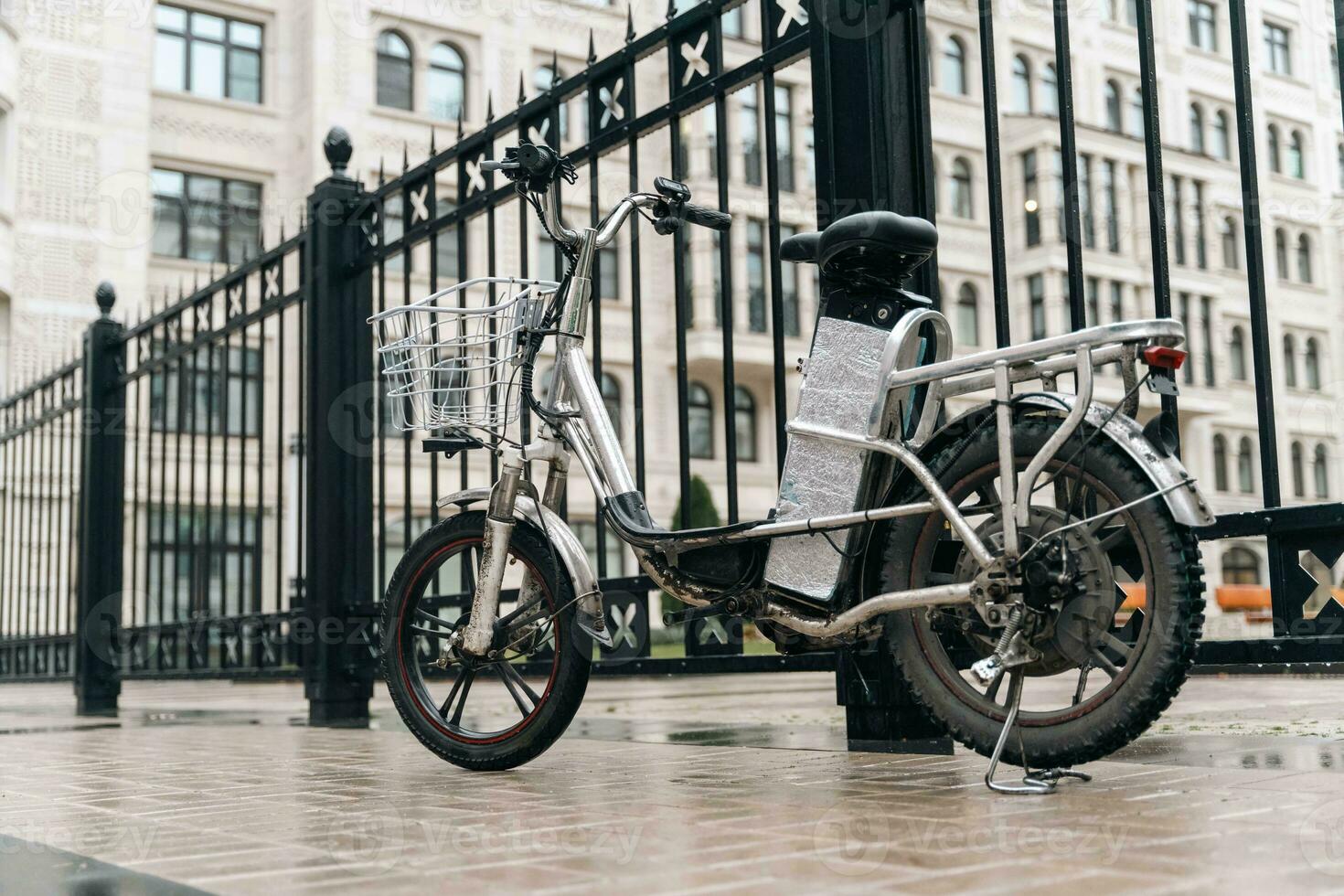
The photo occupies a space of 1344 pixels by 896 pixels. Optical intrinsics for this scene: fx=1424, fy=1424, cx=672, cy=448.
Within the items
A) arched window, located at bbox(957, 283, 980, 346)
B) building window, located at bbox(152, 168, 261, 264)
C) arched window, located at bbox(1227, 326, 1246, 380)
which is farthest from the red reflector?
arched window, located at bbox(1227, 326, 1246, 380)

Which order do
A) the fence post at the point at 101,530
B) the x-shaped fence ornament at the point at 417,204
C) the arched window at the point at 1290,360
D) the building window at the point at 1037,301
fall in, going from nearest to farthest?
the x-shaped fence ornament at the point at 417,204
the fence post at the point at 101,530
the building window at the point at 1037,301
the arched window at the point at 1290,360

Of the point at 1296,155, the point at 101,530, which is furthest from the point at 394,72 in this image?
the point at 1296,155

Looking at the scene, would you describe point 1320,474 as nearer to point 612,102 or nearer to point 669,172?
point 669,172

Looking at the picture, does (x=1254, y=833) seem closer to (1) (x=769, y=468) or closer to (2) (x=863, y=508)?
(2) (x=863, y=508)

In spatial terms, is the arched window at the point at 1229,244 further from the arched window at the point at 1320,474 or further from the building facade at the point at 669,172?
the arched window at the point at 1320,474

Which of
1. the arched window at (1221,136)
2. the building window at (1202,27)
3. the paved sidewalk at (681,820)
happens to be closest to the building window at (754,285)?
the building window at (1202,27)

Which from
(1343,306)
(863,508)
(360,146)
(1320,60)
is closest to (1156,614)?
(863,508)

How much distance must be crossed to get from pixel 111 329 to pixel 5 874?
747 centimetres

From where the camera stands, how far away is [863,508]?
122 inches

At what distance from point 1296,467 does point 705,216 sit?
3637 centimetres

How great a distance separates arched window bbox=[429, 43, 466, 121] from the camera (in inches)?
1061

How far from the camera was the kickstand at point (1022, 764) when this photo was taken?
266 centimetres

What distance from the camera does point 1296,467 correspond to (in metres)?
36.4

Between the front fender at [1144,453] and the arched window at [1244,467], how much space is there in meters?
36.0
